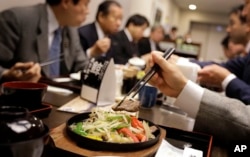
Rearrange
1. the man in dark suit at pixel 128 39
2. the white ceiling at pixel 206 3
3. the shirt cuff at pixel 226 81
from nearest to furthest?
the white ceiling at pixel 206 3
the shirt cuff at pixel 226 81
the man in dark suit at pixel 128 39

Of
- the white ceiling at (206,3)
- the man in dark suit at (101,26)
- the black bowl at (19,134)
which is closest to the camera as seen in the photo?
the black bowl at (19,134)

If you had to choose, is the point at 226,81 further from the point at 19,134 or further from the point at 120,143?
the point at 19,134

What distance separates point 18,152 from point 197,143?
0.50 m

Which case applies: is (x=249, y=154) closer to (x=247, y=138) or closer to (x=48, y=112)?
(x=247, y=138)

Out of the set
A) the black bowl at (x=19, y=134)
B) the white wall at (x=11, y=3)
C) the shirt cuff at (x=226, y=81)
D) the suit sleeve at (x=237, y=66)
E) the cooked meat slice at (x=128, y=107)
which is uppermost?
the white wall at (x=11, y=3)

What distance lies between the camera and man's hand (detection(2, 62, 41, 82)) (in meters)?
1.20

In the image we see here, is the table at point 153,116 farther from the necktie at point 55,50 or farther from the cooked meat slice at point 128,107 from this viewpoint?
the necktie at point 55,50

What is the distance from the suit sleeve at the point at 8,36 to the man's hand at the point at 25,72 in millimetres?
426

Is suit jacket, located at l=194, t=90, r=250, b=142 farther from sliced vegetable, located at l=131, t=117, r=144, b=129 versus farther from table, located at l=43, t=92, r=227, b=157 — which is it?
sliced vegetable, located at l=131, t=117, r=144, b=129

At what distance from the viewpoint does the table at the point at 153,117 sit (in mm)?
808

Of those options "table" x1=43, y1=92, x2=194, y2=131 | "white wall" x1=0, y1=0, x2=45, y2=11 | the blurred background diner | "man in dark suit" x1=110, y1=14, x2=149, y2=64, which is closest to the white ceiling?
the blurred background diner

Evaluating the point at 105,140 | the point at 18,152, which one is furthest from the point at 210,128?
the point at 18,152

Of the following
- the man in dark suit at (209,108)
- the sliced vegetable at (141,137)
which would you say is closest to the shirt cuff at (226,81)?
the man in dark suit at (209,108)

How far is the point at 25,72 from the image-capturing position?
121 centimetres
